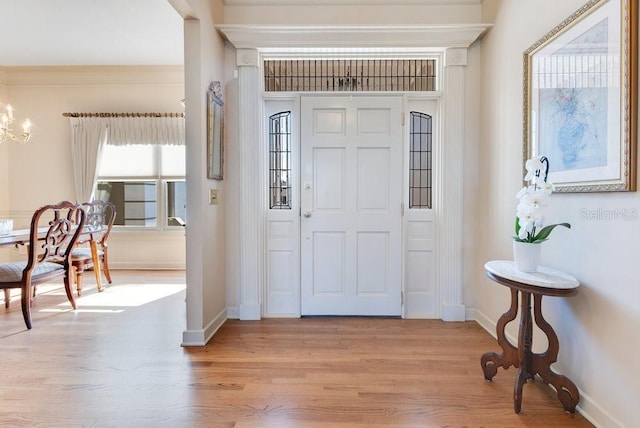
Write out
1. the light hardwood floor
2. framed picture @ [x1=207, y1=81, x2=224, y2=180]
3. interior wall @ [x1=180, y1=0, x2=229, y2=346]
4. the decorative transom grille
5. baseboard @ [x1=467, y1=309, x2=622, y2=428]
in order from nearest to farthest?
baseboard @ [x1=467, y1=309, x2=622, y2=428] → the light hardwood floor → interior wall @ [x1=180, y1=0, x2=229, y2=346] → framed picture @ [x1=207, y1=81, x2=224, y2=180] → the decorative transom grille

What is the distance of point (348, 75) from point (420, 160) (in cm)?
115

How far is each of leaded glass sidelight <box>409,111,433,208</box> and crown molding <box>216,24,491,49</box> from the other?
0.65 metres

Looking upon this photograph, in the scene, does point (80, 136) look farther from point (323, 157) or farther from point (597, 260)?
point (597, 260)

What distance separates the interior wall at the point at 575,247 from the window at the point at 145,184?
4.29 m

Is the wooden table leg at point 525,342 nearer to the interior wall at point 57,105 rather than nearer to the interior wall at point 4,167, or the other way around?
the interior wall at point 57,105

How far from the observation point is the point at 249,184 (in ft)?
10.4

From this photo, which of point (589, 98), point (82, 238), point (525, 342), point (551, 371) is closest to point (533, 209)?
point (589, 98)

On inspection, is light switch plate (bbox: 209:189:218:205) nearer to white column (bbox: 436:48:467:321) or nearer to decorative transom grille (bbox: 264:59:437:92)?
decorative transom grille (bbox: 264:59:437:92)


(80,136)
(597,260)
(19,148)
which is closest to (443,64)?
(597,260)

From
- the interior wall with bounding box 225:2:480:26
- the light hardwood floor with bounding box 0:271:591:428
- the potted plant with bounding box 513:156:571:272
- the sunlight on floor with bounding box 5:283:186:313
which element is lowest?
the light hardwood floor with bounding box 0:271:591:428

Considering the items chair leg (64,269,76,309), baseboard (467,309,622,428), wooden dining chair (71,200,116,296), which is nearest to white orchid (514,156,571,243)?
baseboard (467,309,622,428)

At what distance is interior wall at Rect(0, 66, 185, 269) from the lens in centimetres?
505

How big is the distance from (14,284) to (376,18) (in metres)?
4.03

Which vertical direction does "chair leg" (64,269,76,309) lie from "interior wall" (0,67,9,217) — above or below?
below
